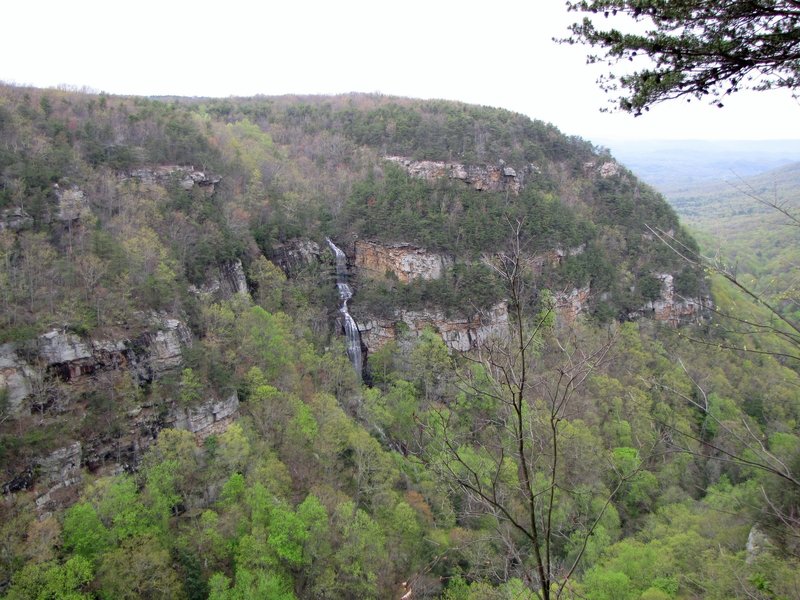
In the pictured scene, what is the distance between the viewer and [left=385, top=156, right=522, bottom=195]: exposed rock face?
51.3 meters

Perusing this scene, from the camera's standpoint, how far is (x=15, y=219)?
2617 centimetres

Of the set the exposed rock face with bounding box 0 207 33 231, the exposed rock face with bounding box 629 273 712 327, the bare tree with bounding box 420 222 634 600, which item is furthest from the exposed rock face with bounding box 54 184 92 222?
the exposed rock face with bounding box 629 273 712 327

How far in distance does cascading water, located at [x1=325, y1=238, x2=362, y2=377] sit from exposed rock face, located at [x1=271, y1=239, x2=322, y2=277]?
203 cm

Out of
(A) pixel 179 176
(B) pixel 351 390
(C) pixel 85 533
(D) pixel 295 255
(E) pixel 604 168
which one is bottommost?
(B) pixel 351 390

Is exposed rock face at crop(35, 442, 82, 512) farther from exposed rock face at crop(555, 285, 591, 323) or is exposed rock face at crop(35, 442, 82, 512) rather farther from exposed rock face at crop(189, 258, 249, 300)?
exposed rock face at crop(555, 285, 591, 323)

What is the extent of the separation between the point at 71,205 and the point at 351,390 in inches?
811

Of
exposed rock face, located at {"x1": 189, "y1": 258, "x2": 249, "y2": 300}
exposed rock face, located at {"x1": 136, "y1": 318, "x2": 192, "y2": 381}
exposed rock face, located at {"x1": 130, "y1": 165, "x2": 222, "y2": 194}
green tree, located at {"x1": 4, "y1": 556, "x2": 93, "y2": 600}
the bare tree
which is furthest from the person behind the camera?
exposed rock face, located at {"x1": 130, "y1": 165, "x2": 222, "y2": 194}

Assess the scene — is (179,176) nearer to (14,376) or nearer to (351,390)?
(351,390)

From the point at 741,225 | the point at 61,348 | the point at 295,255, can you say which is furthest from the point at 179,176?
the point at 741,225

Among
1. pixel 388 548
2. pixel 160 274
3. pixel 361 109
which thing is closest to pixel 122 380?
pixel 160 274

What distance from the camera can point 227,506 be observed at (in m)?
20.7

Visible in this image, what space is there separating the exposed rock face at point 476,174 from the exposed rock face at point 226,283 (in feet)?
77.0

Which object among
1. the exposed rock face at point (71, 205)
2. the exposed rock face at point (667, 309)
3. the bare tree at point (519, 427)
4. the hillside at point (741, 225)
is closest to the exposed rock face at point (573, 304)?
the exposed rock face at point (667, 309)

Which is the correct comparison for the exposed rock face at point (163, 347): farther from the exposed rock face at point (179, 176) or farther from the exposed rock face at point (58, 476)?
the exposed rock face at point (179, 176)
